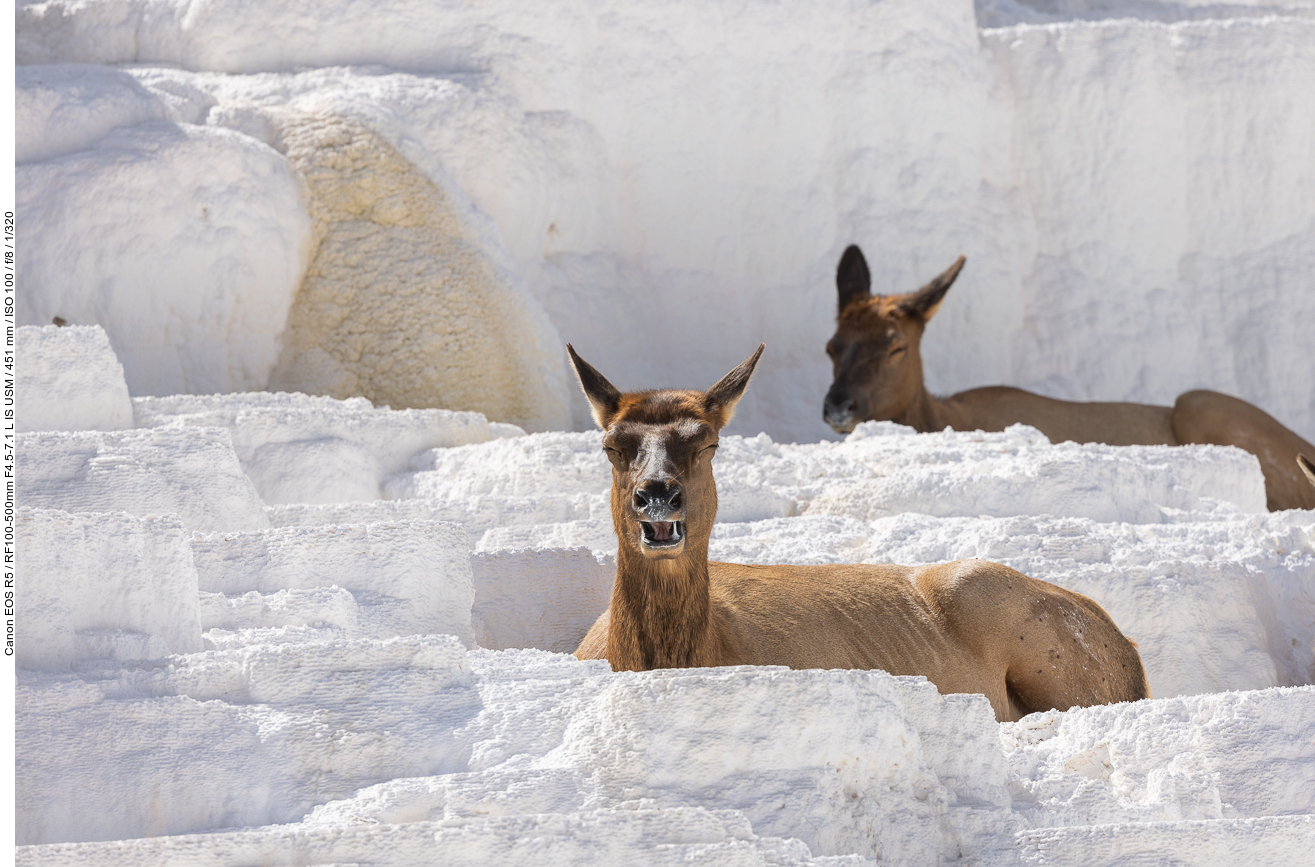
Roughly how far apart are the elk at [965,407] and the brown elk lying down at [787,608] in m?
4.22

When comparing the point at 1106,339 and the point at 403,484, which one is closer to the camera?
the point at 403,484

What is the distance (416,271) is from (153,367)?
1.67 m

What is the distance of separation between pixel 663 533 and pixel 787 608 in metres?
0.88

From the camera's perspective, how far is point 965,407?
11.1m

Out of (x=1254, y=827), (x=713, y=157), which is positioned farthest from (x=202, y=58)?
(x=1254, y=827)

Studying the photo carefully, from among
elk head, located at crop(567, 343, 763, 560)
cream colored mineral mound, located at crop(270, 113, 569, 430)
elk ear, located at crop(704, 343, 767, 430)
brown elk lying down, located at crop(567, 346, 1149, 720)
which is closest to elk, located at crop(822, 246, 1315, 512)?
cream colored mineral mound, located at crop(270, 113, 569, 430)

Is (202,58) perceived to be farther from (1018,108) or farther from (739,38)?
(1018,108)

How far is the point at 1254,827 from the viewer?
3262 millimetres

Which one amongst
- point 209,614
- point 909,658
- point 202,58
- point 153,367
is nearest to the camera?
point 209,614

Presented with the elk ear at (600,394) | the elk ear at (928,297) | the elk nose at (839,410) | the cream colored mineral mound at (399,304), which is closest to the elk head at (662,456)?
the elk ear at (600,394)

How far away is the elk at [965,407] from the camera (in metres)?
10.1

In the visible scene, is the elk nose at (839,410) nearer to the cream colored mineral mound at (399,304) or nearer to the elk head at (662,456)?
the cream colored mineral mound at (399,304)

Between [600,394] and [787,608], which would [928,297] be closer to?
[787,608]

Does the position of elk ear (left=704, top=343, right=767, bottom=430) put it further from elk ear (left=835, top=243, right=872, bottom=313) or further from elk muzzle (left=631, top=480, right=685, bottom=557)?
elk ear (left=835, top=243, right=872, bottom=313)
